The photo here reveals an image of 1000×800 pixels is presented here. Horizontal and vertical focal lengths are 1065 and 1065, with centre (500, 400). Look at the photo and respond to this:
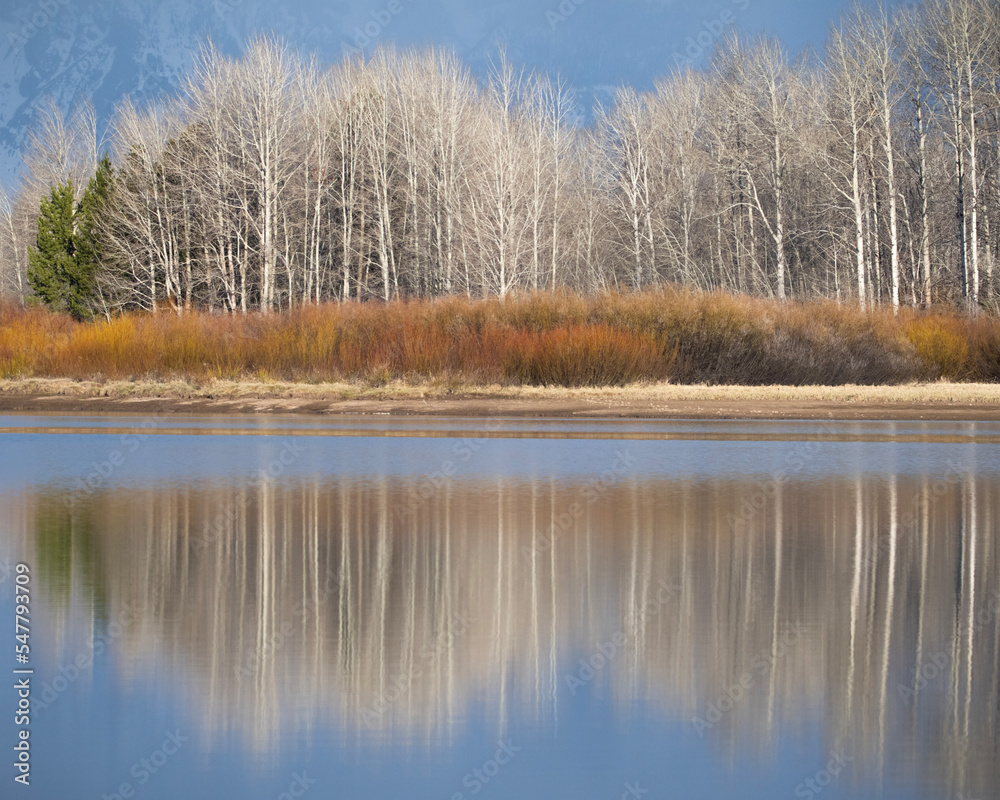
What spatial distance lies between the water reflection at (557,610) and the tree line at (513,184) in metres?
38.0

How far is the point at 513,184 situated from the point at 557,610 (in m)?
49.5

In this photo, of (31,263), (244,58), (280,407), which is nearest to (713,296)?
(280,407)

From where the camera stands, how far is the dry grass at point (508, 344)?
3083 cm

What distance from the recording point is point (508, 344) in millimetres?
30172

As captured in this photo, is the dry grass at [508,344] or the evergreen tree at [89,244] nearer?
the dry grass at [508,344]

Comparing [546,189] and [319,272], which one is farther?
[319,272]

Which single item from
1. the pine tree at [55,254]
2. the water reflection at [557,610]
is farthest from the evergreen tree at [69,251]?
the water reflection at [557,610]

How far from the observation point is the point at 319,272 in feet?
211

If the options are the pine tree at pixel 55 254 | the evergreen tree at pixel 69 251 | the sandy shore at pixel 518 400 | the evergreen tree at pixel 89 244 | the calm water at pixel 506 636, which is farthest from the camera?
the pine tree at pixel 55 254

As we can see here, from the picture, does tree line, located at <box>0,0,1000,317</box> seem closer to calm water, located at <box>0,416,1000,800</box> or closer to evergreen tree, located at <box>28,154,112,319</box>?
evergreen tree, located at <box>28,154,112,319</box>

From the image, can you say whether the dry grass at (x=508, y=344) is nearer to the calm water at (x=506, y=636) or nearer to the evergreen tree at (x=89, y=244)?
the calm water at (x=506, y=636)

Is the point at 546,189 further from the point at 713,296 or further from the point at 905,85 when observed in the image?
the point at 713,296

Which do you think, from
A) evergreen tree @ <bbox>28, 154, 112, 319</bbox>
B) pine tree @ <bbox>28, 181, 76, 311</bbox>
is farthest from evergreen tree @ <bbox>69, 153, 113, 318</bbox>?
pine tree @ <bbox>28, 181, 76, 311</bbox>

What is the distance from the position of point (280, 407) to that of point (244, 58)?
36949 millimetres
